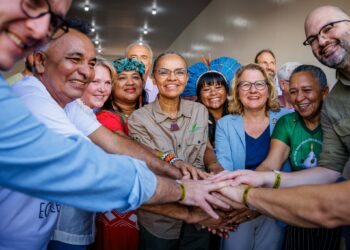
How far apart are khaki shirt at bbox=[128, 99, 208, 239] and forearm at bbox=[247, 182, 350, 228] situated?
3.44 feet

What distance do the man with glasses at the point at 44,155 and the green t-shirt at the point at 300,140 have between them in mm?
1734

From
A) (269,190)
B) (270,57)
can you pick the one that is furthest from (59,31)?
(270,57)

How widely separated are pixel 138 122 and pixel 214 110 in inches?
41.4

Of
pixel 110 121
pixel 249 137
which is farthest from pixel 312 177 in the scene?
pixel 110 121

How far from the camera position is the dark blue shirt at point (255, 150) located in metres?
2.77

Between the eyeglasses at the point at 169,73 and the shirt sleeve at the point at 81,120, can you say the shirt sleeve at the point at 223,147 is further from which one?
the shirt sleeve at the point at 81,120

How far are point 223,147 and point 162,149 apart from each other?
0.55 metres

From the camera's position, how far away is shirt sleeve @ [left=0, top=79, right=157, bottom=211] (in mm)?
904

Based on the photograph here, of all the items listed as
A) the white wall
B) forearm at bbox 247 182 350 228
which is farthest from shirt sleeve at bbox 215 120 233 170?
the white wall

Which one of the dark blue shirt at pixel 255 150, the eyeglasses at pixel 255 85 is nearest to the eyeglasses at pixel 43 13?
the dark blue shirt at pixel 255 150

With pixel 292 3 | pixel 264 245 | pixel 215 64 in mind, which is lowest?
pixel 264 245

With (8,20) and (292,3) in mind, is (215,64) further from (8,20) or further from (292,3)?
(8,20)

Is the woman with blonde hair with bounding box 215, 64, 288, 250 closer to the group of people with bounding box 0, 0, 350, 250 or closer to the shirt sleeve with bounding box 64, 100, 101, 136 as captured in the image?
the group of people with bounding box 0, 0, 350, 250

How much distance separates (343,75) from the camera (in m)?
2.32
